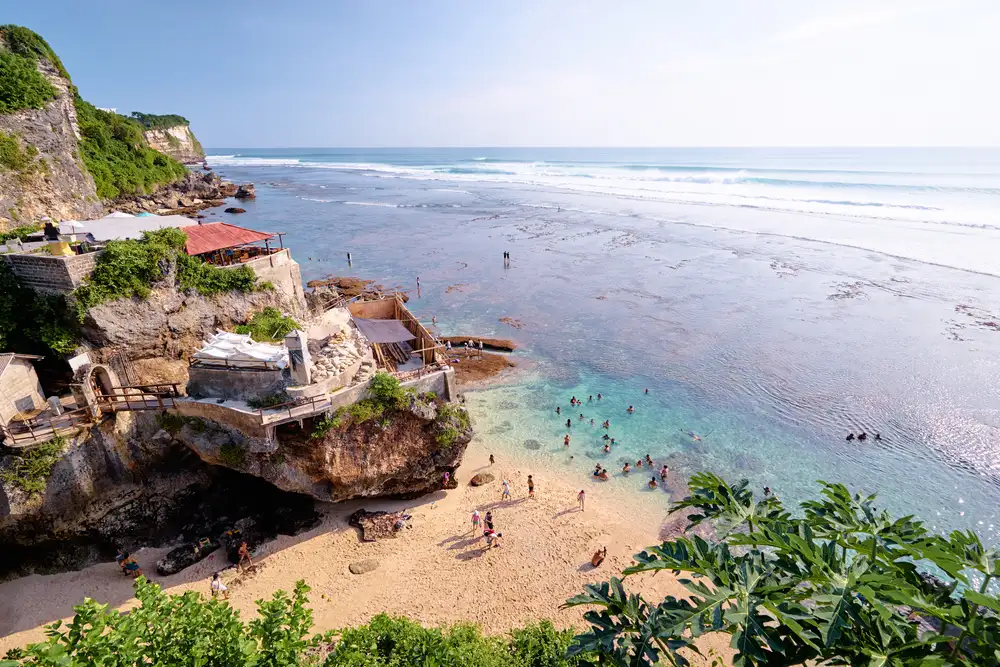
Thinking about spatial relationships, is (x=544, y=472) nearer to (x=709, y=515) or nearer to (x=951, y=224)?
(x=709, y=515)

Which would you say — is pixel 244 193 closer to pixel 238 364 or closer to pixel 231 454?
pixel 238 364

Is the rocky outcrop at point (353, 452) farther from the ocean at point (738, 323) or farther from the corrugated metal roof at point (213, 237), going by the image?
the corrugated metal roof at point (213, 237)

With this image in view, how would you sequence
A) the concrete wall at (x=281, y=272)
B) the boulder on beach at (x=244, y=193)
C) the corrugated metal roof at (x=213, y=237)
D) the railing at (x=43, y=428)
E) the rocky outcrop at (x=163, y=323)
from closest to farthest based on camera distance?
the railing at (x=43, y=428)
the rocky outcrop at (x=163, y=323)
the corrugated metal roof at (x=213, y=237)
the concrete wall at (x=281, y=272)
the boulder on beach at (x=244, y=193)

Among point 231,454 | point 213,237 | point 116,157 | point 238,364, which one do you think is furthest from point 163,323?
point 116,157

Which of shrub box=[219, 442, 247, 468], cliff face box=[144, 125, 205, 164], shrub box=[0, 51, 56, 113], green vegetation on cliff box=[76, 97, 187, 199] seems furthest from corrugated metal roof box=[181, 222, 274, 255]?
cliff face box=[144, 125, 205, 164]

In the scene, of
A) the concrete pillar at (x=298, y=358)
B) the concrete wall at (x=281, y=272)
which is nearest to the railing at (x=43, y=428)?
the concrete pillar at (x=298, y=358)

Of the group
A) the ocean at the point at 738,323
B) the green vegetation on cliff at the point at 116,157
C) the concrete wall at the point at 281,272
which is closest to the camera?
the concrete wall at the point at 281,272
